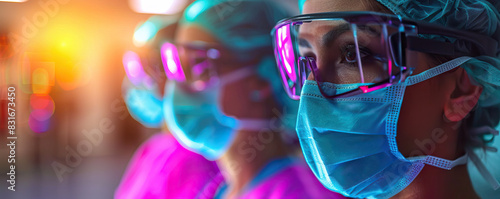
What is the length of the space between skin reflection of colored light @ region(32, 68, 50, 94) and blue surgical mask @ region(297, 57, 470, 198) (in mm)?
1495

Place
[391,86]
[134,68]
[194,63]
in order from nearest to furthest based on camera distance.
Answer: [391,86] < [194,63] < [134,68]

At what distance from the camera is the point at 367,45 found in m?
0.87

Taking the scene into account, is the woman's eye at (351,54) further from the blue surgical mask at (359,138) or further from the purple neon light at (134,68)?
the purple neon light at (134,68)

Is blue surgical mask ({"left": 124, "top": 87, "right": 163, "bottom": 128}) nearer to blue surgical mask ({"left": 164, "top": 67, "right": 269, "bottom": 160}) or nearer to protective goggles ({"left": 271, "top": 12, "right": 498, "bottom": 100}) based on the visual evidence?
blue surgical mask ({"left": 164, "top": 67, "right": 269, "bottom": 160})

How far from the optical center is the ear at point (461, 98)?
92 cm

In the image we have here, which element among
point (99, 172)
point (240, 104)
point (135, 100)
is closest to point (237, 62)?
point (240, 104)

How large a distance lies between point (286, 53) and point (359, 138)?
0.30 m

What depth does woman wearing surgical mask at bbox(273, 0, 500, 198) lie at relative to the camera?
2.79ft

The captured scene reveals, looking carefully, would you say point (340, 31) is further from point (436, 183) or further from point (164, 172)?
point (164, 172)

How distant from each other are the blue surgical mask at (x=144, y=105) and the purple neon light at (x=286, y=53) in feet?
3.86

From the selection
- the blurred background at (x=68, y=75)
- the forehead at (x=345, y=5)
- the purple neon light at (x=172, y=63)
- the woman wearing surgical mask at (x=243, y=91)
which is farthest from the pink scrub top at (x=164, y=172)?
the forehead at (x=345, y=5)

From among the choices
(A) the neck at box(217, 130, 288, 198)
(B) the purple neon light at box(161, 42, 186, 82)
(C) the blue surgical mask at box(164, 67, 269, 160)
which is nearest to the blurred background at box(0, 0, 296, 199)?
(B) the purple neon light at box(161, 42, 186, 82)

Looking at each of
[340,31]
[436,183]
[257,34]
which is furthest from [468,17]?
[257,34]

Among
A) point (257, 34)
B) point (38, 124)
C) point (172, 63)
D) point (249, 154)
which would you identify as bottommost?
point (38, 124)
